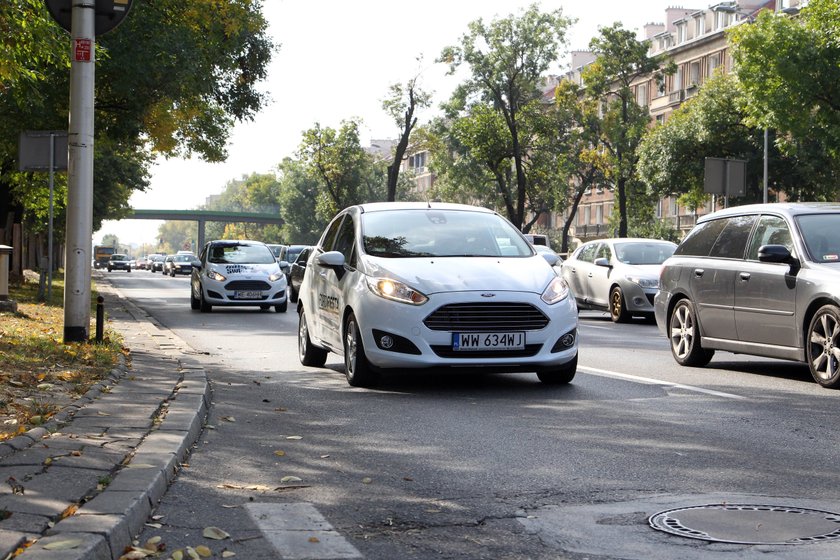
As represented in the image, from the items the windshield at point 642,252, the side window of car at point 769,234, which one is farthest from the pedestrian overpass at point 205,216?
the side window of car at point 769,234

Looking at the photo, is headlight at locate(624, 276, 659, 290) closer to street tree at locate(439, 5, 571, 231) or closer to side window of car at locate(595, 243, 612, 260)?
side window of car at locate(595, 243, 612, 260)

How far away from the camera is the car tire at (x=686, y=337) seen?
13.0 meters

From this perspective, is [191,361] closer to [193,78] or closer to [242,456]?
[242,456]

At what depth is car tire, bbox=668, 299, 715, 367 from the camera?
1298 centimetres

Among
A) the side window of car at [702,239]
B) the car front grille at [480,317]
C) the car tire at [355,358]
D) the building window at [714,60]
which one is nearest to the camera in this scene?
the car front grille at [480,317]

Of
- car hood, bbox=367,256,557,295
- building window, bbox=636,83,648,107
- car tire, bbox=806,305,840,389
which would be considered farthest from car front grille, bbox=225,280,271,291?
building window, bbox=636,83,648,107

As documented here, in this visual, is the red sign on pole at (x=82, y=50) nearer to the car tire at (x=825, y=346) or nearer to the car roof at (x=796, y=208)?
the car roof at (x=796, y=208)

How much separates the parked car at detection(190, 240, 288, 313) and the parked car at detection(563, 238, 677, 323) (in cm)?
629

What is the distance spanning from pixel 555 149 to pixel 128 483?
70075 millimetres

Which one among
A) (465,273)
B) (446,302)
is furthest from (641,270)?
(446,302)

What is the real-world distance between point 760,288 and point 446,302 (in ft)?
10.8

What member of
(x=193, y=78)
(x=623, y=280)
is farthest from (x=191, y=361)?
(x=193, y=78)

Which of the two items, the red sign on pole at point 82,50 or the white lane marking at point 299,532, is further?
the red sign on pole at point 82,50

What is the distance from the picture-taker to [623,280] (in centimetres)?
2359
